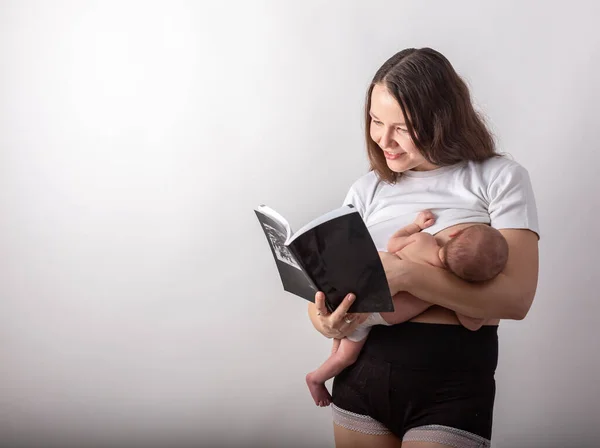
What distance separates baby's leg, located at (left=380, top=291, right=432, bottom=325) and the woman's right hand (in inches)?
2.4

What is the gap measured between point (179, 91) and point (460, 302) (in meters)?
1.42

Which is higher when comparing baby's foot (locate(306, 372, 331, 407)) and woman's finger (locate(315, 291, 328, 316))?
woman's finger (locate(315, 291, 328, 316))

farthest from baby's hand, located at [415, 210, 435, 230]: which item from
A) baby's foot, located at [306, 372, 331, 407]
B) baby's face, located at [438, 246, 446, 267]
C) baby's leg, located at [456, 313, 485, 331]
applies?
baby's foot, located at [306, 372, 331, 407]

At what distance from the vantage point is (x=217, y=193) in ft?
8.46

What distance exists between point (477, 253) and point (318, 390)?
659 mm

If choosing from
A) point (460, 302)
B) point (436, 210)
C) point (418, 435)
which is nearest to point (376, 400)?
point (418, 435)

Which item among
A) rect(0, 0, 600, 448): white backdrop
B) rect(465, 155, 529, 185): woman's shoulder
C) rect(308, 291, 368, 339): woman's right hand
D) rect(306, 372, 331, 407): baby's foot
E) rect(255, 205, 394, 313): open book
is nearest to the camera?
rect(255, 205, 394, 313): open book

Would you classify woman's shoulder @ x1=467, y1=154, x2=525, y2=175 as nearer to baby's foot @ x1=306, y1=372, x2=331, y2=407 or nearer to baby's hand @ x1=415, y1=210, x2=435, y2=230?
baby's hand @ x1=415, y1=210, x2=435, y2=230

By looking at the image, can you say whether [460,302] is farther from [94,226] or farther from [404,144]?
[94,226]

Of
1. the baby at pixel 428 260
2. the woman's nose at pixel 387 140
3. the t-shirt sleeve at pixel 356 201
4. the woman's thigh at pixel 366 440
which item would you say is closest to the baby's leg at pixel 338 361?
the baby at pixel 428 260

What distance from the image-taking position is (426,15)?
2439mm

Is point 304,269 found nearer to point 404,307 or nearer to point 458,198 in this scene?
point 404,307

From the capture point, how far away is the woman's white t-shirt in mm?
1650

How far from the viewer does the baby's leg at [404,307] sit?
1.64m
